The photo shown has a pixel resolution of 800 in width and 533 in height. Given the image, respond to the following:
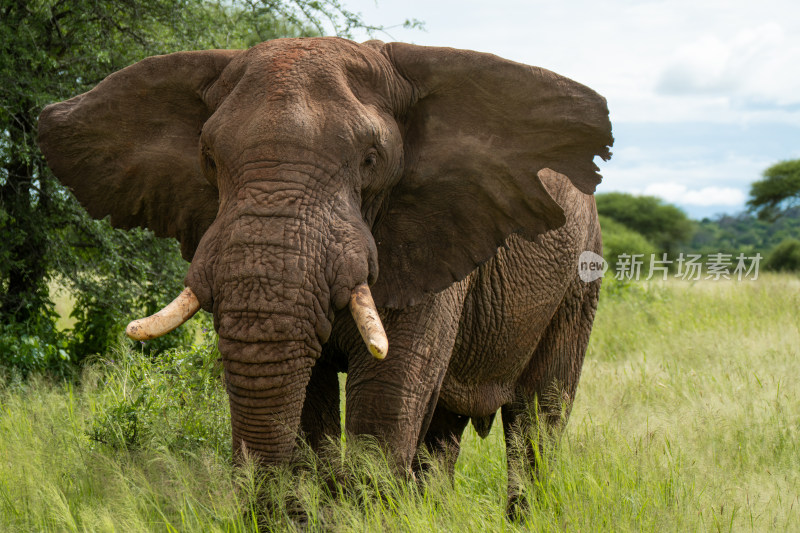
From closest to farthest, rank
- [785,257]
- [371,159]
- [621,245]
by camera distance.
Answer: [371,159], [621,245], [785,257]

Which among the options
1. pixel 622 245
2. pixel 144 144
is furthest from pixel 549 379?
pixel 622 245

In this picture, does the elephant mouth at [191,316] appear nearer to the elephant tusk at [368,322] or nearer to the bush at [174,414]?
the elephant tusk at [368,322]

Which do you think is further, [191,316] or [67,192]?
[67,192]

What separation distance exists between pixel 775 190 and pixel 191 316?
33.8 metres

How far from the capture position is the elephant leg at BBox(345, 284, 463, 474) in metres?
3.65

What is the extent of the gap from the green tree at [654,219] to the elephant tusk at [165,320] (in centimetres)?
3736

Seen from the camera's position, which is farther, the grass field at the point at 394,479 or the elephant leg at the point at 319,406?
the elephant leg at the point at 319,406

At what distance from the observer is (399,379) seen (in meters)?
3.66

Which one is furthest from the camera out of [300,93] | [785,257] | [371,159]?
[785,257]

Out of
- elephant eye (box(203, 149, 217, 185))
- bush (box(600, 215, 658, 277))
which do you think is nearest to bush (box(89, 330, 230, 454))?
elephant eye (box(203, 149, 217, 185))

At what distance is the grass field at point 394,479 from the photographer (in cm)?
358

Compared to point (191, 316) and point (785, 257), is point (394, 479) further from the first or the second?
point (785, 257)

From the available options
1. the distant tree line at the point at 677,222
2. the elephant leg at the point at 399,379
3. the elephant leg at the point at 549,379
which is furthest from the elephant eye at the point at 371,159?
the distant tree line at the point at 677,222

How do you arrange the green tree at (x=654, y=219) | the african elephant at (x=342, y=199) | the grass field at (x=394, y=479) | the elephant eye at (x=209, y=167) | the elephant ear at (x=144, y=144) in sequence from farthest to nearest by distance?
A: the green tree at (x=654, y=219)
the elephant ear at (x=144, y=144)
the grass field at (x=394, y=479)
the elephant eye at (x=209, y=167)
the african elephant at (x=342, y=199)
